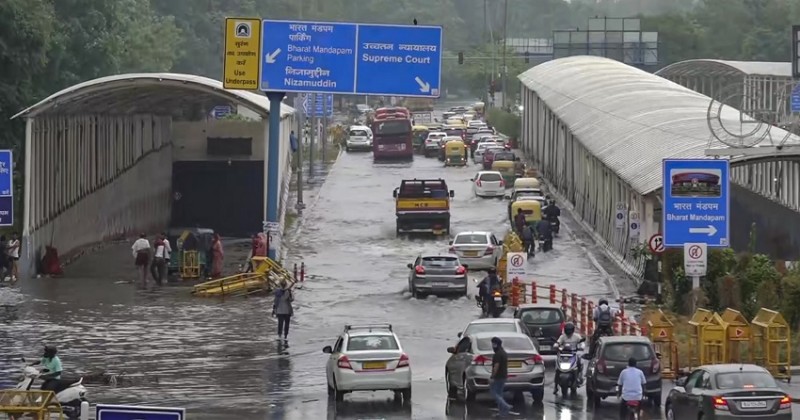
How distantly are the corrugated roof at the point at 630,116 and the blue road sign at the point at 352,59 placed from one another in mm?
6977

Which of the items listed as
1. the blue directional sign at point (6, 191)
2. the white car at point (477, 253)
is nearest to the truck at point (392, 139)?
the white car at point (477, 253)

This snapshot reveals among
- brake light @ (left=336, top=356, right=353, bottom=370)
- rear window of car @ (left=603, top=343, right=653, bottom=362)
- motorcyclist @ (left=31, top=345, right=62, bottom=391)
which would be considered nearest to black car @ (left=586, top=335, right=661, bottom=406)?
rear window of car @ (left=603, top=343, right=653, bottom=362)

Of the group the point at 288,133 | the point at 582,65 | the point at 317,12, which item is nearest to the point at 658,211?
the point at 288,133

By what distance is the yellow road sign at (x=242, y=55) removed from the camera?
46656 millimetres

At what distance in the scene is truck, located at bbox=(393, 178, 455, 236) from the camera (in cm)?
5925

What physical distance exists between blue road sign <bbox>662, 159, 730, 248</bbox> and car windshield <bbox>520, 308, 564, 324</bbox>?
2.72 m

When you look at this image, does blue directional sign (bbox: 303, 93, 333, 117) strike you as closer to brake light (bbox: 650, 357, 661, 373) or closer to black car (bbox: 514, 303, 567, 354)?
black car (bbox: 514, 303, 567, 354)

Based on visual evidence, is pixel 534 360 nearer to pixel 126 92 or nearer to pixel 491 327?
pixel 491 327

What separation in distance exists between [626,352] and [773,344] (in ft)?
12.5

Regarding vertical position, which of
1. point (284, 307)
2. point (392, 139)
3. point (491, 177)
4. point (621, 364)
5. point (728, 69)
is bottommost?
point (621, 364)

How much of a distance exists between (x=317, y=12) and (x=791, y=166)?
113519mm

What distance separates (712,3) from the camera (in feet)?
541

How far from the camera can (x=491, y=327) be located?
30156 millimetres

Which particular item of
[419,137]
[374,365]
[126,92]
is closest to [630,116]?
[126,92]
